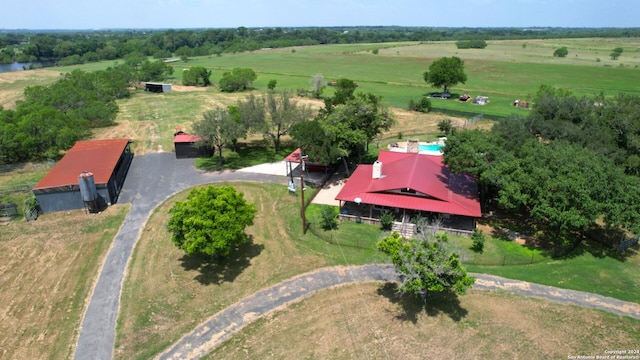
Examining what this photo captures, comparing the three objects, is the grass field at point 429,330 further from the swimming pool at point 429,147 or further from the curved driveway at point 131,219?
the swimming pool at point 429,147

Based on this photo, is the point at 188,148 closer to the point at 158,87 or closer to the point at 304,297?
the point at 304,297

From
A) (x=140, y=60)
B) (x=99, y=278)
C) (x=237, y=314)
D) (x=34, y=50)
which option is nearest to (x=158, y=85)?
(x=140, y=60)

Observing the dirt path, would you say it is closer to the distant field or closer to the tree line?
the tree line

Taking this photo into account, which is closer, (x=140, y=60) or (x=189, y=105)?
(x=189, y=105)

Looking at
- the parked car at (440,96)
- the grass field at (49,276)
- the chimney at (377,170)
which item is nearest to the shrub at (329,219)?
the chimney at (377,170)

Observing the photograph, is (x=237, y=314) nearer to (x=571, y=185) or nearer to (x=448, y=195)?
(x=448, y=195)
